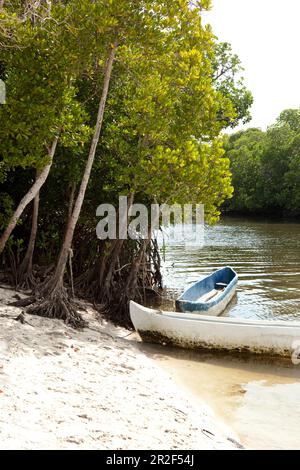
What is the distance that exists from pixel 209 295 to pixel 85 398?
8.10 meters

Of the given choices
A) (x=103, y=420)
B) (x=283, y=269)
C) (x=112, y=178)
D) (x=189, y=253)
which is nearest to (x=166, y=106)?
(x=112, y=178)

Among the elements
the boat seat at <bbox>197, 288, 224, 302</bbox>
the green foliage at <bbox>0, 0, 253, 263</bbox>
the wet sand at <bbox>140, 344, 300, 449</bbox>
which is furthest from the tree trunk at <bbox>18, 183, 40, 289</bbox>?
the boat seat at <bbox>197, 288, 224, 302</bbox>

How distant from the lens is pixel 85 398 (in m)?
5.76

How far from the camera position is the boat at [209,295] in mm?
10594

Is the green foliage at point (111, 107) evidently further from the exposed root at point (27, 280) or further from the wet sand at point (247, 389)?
the wet sand at point (247, 389)

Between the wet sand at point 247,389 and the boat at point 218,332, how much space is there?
0.18 m

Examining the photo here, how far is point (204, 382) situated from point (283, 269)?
12671 mm

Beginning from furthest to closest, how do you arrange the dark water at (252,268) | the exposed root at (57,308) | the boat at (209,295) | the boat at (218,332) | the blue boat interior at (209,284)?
the dark water at (252,268)
the blue boat interior at (209,284)
the boat at (209,295)
the exposed root at (57,308)
the boat at (218,332)

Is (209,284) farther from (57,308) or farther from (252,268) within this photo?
(252,268)

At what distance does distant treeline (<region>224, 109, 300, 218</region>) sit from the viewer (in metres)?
50.3

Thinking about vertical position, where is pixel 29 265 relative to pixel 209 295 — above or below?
above

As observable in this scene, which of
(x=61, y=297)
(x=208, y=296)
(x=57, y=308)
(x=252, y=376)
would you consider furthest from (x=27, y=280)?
(x=252, y=376)

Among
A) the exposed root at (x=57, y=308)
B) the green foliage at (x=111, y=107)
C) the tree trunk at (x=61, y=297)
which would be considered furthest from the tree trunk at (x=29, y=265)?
the exposed root at (x=57, y=308)

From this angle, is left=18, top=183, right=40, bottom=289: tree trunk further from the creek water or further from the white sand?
the creek water
